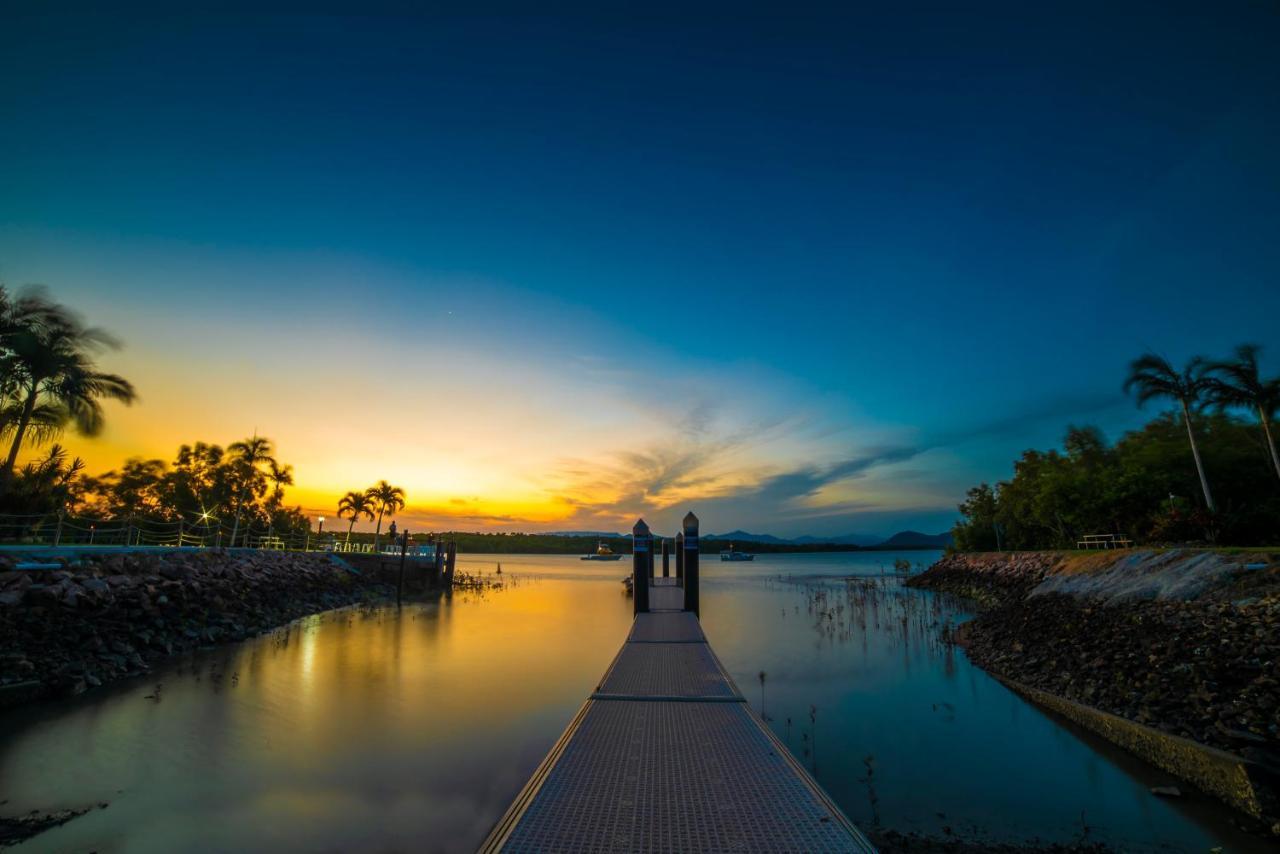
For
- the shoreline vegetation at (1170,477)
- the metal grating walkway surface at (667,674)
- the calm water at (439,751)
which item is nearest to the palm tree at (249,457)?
the calm water at (439,751)

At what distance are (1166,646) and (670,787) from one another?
11306mm

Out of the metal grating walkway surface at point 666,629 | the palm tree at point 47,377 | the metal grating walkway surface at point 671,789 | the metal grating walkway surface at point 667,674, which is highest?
the palm tree at point 47,377

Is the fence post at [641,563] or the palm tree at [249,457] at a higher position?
the palm tree at [249,457]

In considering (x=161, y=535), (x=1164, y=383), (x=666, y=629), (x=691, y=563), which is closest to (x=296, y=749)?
(x=666, y=629)

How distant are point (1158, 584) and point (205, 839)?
20794 millimetres

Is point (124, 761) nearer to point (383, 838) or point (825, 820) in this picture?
point (383, 838)

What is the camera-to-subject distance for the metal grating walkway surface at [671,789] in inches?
186

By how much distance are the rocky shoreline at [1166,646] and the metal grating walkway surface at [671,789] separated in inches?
232

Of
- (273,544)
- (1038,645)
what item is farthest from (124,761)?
(273,544)

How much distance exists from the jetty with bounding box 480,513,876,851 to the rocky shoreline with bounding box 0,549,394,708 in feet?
40.7

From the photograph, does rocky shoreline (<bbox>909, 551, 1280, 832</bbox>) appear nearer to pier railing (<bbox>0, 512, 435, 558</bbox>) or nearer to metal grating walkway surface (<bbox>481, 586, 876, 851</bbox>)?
metal grating walkway surface (<bbox>481, 586, 876, 851</bbox>)

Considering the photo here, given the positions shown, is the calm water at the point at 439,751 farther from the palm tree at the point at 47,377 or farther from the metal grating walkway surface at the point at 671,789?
the palm tree at the point at 47,377

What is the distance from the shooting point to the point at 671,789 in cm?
571

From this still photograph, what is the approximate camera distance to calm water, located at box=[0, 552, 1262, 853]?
7152mm
